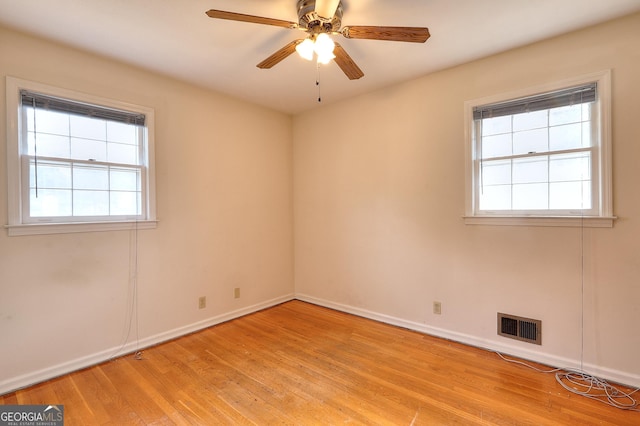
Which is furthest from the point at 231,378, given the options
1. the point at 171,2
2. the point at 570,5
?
the point at 570,5

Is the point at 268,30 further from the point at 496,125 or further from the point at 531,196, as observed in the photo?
the point at 531,196

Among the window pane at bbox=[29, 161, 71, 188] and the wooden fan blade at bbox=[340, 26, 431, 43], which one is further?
the window pane at bbox=[29, 161, 71, 188]

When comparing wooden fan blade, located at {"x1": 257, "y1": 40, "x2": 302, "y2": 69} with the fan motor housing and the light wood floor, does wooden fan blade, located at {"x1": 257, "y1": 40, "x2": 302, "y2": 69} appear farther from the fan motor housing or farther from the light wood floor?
the light wood floor

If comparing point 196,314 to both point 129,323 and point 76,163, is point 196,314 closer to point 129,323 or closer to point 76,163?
point 129,323

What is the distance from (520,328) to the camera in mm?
2514

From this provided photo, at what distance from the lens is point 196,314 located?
125 inches

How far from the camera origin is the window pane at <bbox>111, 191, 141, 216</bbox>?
105 inches

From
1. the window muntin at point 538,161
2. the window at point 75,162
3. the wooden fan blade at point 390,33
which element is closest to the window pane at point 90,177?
the window at point 75,162

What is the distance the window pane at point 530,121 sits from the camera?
244 centimetres

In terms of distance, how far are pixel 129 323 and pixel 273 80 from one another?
2.73 metres

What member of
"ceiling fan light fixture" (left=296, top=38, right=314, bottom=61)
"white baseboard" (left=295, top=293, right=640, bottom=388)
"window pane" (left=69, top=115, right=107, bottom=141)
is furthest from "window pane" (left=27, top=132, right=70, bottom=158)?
"white baseboard" (left=295, top=293, right=640, bottom=388)

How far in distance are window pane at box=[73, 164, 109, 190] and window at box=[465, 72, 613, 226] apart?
10.8ft

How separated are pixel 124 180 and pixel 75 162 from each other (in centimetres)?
38

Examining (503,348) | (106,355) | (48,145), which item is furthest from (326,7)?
(106,355)
